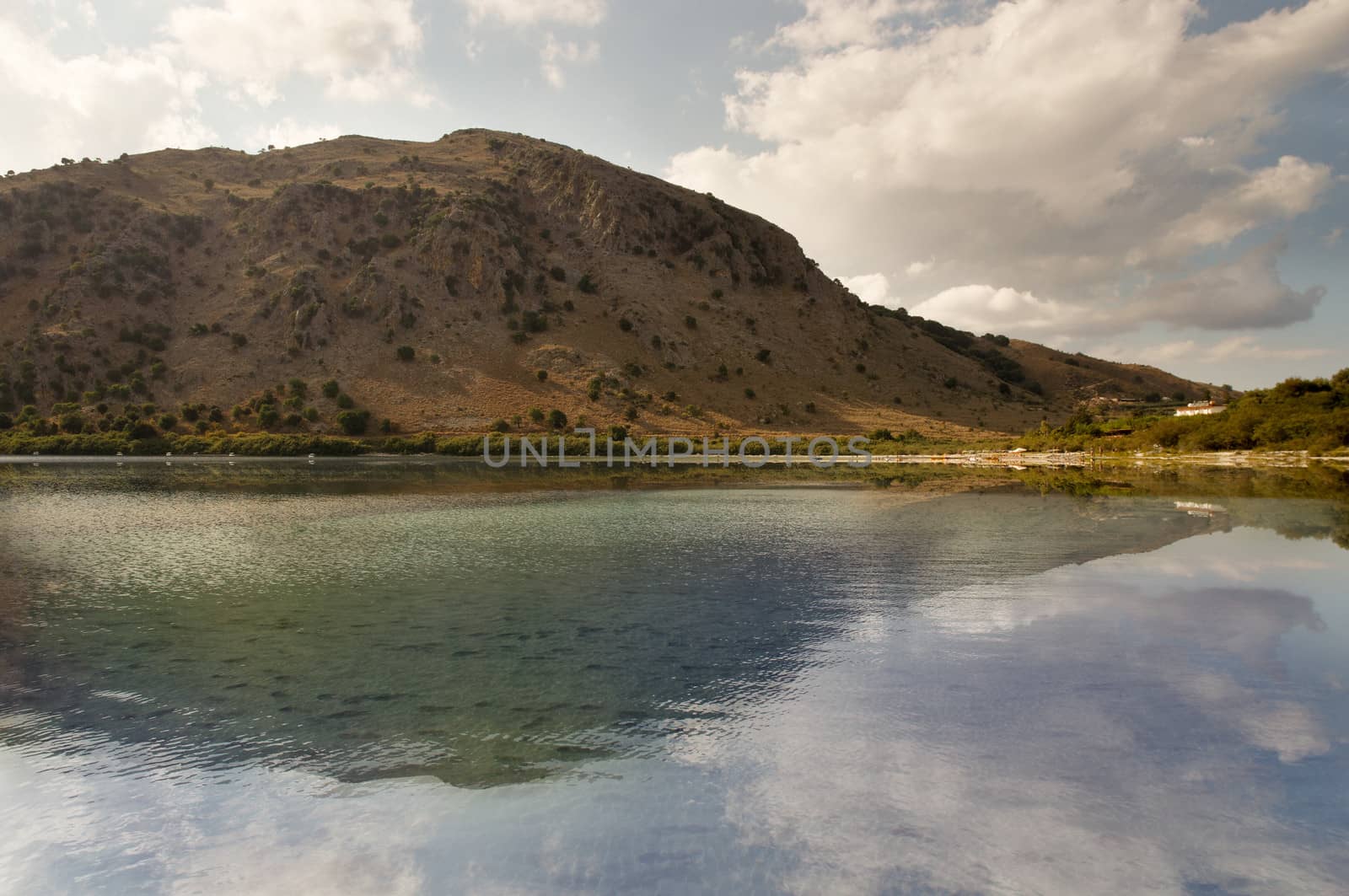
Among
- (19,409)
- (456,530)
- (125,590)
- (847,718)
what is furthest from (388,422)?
(847,718)

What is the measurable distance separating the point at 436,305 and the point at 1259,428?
81943 millimetres

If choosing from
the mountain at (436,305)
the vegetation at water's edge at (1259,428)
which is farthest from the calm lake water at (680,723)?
the mountain at (436,305)

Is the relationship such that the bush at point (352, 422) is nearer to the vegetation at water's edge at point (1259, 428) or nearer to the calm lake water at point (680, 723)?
the calm lake water at point (680, 723)

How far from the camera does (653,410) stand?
279 ft

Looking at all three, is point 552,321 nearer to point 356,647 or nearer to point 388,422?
point 388,422

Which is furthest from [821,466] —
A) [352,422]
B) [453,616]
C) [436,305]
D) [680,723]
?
[436,305]

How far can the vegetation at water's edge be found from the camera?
52.8 metres

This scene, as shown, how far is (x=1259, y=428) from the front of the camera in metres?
57.0

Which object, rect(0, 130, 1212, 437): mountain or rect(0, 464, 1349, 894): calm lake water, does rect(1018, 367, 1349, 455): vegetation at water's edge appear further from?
rect(0, 464, 1349, 894): calm lake water

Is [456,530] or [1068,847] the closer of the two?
[1068,847]

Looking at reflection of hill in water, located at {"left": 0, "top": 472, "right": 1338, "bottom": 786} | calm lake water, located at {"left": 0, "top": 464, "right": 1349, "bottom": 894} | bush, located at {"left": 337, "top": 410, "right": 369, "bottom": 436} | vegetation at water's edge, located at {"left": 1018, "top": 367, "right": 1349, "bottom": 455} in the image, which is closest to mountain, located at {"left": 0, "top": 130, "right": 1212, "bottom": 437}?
bush, located at {"left": 337, "top": 410, "right": 369, "bottom": 436}

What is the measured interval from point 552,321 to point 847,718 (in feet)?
297

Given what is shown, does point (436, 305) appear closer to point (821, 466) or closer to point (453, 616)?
point (821, 466)

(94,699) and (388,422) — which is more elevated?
(388,422)
